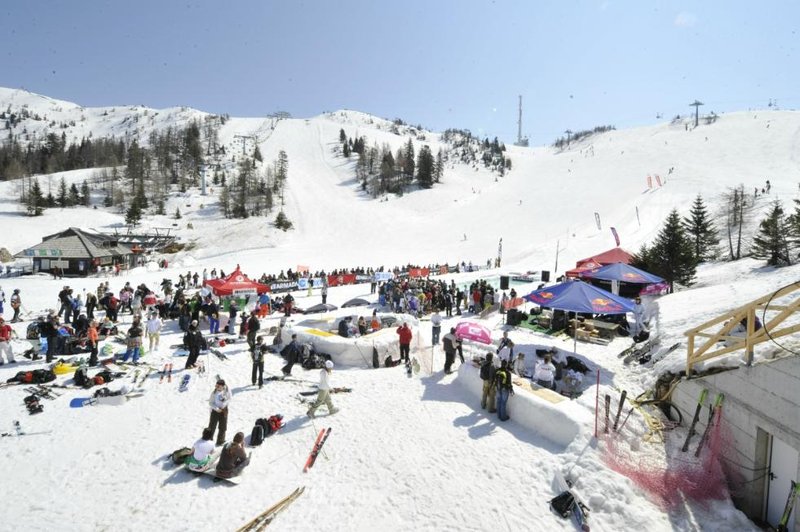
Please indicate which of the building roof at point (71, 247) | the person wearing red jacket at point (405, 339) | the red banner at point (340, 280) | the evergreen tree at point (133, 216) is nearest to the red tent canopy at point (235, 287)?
the person wearing red jacket at point (405, 339)

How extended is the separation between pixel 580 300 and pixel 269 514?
10.1m

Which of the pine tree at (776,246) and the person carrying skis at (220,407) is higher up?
the pine tree at (776,246)

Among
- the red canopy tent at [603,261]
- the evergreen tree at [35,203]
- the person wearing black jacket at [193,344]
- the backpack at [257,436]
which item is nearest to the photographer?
the backpack at [257,436]

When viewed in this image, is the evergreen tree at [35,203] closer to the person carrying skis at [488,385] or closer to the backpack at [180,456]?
the backpack at [180,456]

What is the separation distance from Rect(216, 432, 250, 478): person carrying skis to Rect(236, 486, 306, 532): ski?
1.05 m

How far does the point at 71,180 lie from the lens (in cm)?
8281

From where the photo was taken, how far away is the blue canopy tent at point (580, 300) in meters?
12.2

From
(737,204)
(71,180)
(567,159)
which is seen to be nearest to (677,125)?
(567,159)

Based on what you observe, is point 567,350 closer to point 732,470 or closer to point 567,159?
point 732,470

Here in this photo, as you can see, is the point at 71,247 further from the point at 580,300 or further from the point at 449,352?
the point at 580,300

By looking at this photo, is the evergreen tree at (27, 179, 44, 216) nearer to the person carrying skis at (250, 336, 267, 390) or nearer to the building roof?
the building roof

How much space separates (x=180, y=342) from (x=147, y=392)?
442 centimetres

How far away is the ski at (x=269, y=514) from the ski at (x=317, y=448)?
0.65 metres

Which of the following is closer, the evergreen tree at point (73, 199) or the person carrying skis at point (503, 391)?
the person carrying skis at point (503, 391)
